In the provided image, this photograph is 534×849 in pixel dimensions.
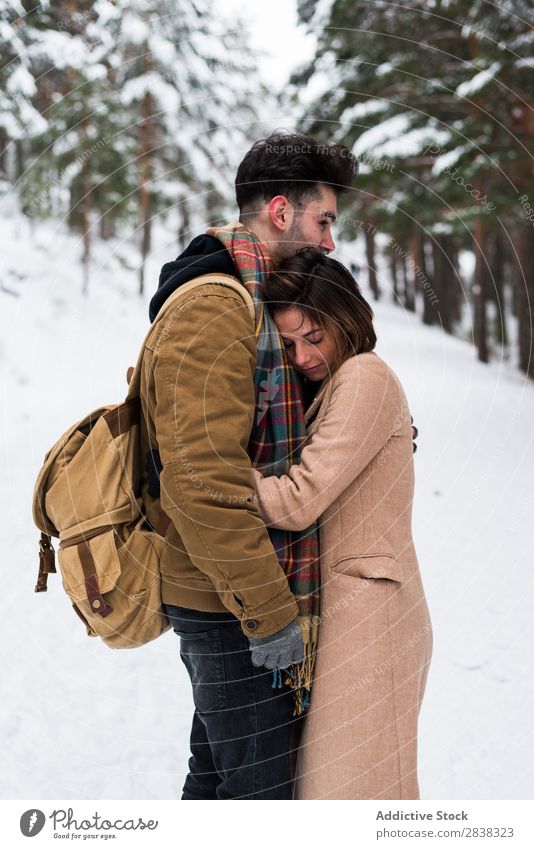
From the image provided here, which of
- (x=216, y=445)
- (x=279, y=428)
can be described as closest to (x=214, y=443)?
(x=216, y=445)

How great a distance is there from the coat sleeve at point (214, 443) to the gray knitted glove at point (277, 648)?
7 cm

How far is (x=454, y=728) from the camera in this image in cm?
372

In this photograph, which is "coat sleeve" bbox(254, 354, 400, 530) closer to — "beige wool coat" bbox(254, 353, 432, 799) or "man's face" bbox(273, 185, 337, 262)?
"beige wool coat" bbox(254, 353, 432, 799)

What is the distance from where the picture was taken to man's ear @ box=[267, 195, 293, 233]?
6.36 ft

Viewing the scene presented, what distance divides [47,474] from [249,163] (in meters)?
1.06

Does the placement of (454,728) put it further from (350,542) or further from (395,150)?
(395,150)

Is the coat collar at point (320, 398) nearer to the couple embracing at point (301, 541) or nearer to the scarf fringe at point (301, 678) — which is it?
the couple embracing at point (301, 541)

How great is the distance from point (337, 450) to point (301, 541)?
286mm

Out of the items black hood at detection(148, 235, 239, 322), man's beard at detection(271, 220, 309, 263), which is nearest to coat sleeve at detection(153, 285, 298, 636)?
black hood at detection(148, 235, 239, 322)

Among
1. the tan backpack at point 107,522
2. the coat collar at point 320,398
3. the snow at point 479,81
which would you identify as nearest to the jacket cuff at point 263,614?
the tan backpack at point 107,522

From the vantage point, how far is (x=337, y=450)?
5.66ft

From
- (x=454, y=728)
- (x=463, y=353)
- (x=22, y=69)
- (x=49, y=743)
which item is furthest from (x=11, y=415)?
(x=463, y=353)

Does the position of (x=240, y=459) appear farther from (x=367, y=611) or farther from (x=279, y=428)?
(x=367, y=611)
